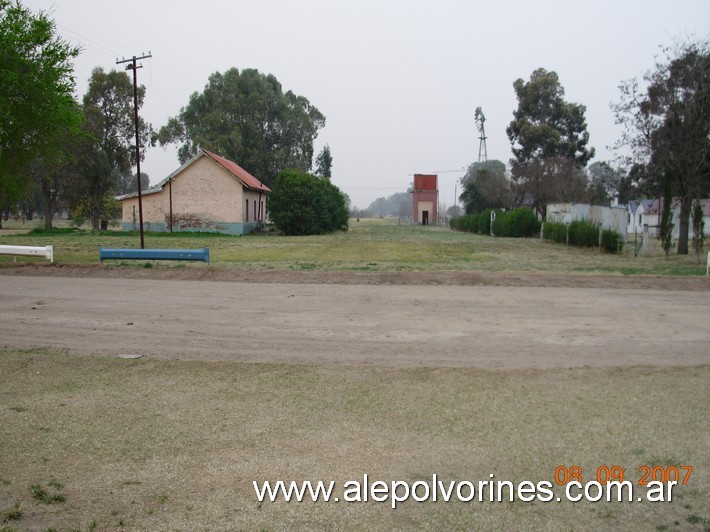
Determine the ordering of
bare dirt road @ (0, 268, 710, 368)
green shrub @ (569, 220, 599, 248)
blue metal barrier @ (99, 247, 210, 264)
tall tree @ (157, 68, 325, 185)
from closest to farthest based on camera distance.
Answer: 1. bare dirt road @ (0, 268, 710, 368)
2. blue metal barrier @ (99, 247, 210, 264)
3. green shrub @ (569, 220, 599, 248)
4. tall tree @ (157, 68, 325, 185)

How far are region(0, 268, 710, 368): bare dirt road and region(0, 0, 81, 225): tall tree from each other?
28.9 feet

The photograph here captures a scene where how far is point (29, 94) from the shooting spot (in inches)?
901

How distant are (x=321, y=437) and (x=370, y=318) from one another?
5993mm

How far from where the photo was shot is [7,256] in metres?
23.8

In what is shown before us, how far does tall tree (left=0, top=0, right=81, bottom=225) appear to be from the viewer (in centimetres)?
2227

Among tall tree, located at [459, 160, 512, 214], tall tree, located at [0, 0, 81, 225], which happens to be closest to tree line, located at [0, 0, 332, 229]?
tall tree, located at [0, 0, 81, 225]

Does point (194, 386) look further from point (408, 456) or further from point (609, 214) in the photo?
point (609, 214)

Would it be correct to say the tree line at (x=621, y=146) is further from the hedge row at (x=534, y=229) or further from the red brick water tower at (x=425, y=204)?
the red brick water tower at (x=425, y=204)

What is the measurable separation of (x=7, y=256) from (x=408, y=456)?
23.6 m

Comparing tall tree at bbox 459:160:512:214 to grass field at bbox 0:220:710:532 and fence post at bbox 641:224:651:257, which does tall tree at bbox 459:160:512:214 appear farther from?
grass field at bbox 0:220:710:532

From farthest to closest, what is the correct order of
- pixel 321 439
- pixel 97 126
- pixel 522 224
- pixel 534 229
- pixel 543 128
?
pixel 543 128 → pixel 97 126 → pixel 534 229 → pixel 522 224 → pixel 321 439

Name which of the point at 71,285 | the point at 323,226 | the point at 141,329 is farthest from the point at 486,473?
the point at 323,226

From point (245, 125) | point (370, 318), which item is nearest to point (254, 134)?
point (245, 125)

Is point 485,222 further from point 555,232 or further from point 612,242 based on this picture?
point 612,242
